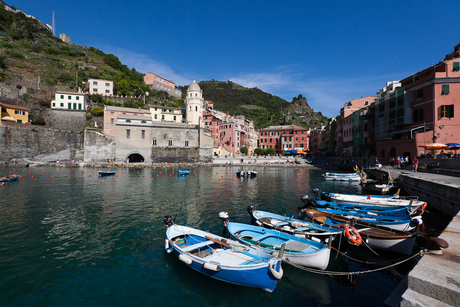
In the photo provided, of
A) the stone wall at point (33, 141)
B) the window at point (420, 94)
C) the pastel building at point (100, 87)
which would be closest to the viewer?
the window at point (420, 94)

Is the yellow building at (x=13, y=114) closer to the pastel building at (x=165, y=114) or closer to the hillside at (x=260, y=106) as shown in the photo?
the pastel building at (x=165, y=114)

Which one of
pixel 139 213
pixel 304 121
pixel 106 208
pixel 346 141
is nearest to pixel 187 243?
pixel 139 213

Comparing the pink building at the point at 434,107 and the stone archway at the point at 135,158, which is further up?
the pink building at the point at 434,107

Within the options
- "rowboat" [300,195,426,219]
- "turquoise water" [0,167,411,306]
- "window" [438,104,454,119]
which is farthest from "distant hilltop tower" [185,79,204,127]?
"rowboat" [300,195,426,219]

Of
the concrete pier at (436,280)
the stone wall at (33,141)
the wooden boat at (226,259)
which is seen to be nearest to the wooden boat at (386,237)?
the concrete pier at (436,280)

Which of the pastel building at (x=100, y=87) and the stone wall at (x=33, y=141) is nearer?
the stone wall at (x=33, y=141)

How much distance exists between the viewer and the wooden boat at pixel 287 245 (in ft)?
24.2

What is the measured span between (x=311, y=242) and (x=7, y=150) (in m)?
64.5

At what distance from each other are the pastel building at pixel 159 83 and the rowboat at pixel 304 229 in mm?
86960

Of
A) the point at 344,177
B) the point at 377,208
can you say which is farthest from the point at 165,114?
the point at 377,208

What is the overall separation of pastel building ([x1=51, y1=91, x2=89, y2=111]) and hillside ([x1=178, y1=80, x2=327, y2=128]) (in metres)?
79.2

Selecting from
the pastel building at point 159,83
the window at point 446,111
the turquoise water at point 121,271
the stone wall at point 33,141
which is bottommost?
the turquoise water at point 121,271

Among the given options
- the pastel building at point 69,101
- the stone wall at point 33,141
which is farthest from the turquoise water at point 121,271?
the pastel building at point 69,101

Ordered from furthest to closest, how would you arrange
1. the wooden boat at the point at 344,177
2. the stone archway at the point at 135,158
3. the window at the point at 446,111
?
the stone archway at the point at 135,158, the wooden boat at the point at 344,177, the window at the point at 446,111
